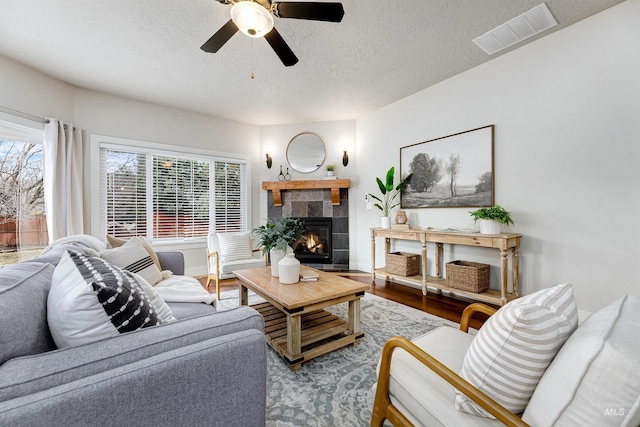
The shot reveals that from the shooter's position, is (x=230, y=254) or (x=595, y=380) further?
(x=230, y=254)

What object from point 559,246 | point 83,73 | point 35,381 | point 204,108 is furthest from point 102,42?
point 559,246

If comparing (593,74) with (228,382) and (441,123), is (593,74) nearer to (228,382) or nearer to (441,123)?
(441,123)

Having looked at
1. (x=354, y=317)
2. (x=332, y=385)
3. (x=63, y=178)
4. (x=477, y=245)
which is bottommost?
(x=332, y=385)

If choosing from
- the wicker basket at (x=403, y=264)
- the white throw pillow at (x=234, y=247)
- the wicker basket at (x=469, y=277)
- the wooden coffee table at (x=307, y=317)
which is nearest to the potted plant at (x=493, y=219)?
the wicker basket at (x=469, y=277)

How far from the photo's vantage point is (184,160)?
4.25 meters

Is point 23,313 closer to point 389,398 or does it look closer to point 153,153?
point 389,398

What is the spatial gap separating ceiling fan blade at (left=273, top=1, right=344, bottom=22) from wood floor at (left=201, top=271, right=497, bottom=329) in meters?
2.73

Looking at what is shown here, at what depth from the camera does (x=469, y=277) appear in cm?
279

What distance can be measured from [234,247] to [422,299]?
257 centimetres

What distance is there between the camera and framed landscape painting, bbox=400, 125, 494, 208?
3014 mm

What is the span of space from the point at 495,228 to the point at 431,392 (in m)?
2.32

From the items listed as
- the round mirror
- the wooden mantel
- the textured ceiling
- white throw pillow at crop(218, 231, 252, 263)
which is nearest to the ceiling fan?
the textured ceiling

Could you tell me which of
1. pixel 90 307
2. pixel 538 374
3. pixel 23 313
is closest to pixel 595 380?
pixel 538 374

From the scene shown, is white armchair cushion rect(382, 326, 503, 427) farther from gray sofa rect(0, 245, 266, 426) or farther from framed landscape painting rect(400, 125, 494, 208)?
framed landscape painting rect(400, 125, 494, 208)
